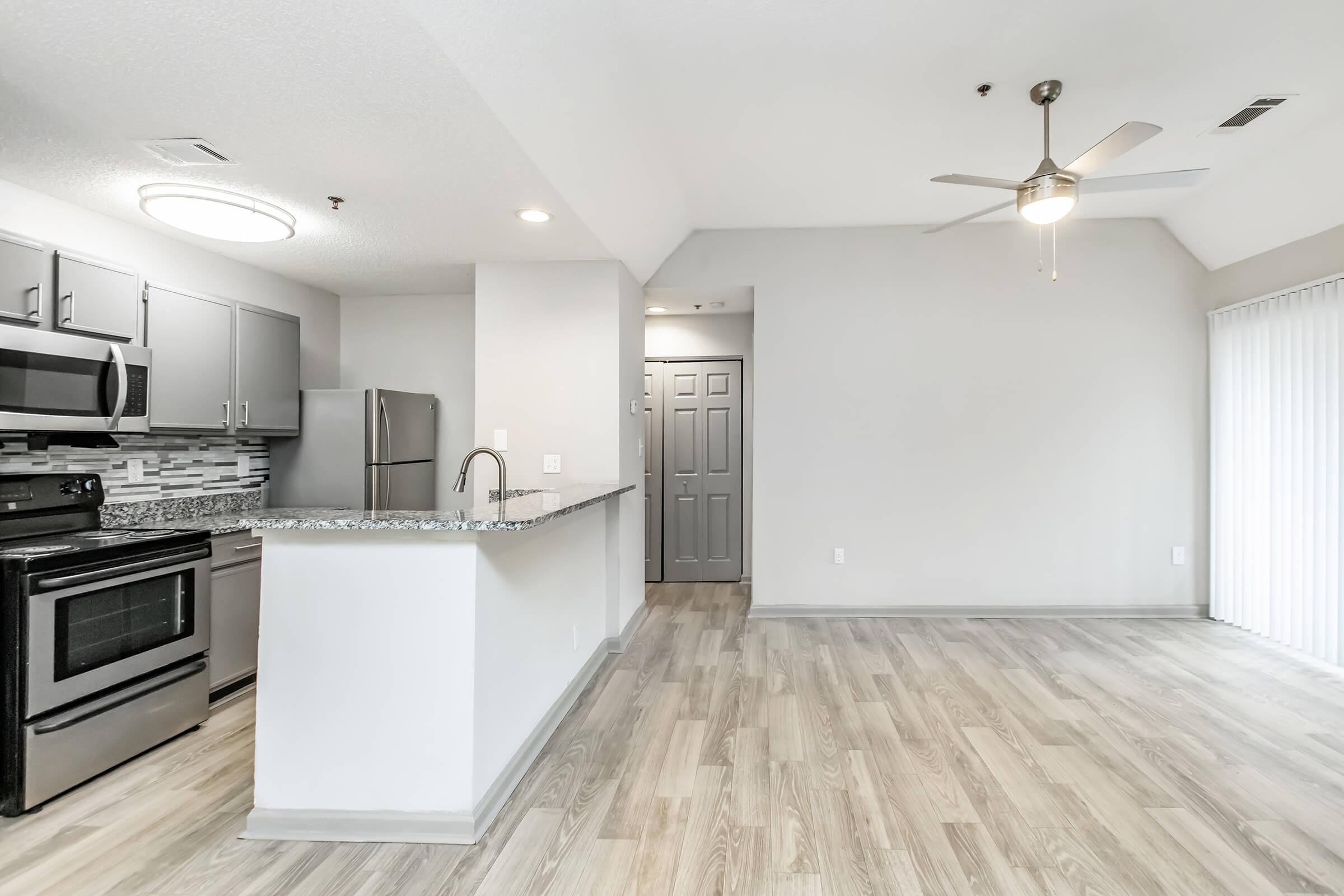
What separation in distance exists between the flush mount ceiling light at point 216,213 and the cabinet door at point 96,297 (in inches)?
14.9

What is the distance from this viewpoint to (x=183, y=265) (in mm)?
3740

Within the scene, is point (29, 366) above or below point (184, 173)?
below

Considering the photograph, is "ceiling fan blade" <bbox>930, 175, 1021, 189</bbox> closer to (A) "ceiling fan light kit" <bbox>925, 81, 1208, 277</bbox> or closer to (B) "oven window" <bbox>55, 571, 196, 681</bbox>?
(A) "ceiling fan light kit" <bbox>925, 81, 1208, 277</bbox>

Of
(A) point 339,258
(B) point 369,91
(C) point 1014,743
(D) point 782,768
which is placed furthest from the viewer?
(A) point 339,258

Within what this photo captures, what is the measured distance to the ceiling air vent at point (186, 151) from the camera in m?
2.46

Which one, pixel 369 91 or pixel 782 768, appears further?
pixel 782 768

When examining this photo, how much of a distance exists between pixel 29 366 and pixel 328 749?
189 cm

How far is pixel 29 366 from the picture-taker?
2.66m

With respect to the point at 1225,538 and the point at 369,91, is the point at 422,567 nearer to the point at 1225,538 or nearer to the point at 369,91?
the point at 369,91

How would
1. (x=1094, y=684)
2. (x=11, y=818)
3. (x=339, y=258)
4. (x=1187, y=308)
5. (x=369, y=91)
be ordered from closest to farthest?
(x=369, y=91) < (x=11, y=818) < (x=1094, y=684) < (x=339, y=258) < (x=1187, y=308)

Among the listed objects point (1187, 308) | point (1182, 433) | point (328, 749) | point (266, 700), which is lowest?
point (328, 749)

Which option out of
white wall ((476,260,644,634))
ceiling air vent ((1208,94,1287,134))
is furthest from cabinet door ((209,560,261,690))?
ceiling air vent ((1208,94,1287,134))

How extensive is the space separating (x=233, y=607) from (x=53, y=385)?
1214 mm

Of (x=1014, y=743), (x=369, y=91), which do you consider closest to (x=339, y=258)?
(x=369, y=91)
